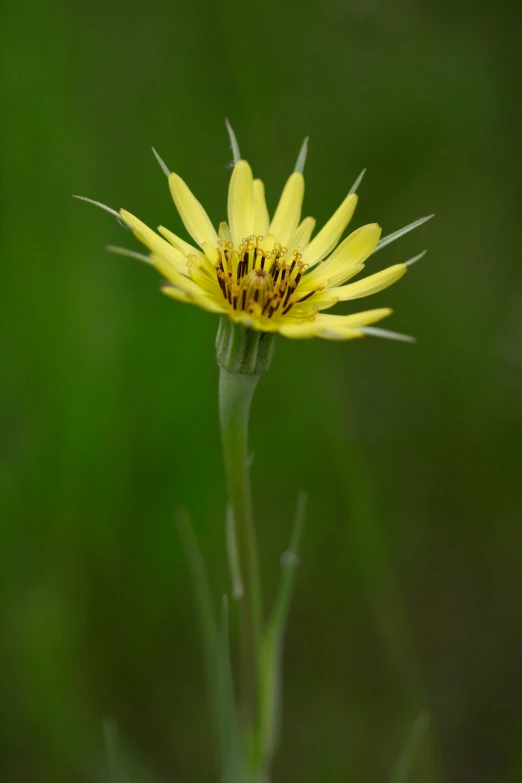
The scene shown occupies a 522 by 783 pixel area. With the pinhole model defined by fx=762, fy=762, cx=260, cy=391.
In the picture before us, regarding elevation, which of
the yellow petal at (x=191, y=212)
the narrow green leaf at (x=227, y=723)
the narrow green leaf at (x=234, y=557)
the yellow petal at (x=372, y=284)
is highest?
the yellow petal at (x=191, y=212)

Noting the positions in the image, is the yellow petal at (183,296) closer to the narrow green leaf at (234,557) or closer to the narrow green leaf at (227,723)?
the narrow green leaf at (234,557)

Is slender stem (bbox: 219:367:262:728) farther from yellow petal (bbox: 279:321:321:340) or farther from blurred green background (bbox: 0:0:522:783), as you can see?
blurred green background (bbox: 0:0:522:783)

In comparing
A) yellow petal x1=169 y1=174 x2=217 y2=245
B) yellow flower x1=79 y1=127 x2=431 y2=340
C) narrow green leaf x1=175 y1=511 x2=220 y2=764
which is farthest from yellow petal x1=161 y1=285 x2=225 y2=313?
narrow green leaf x1=175 y1=511 x2=220 y2=764

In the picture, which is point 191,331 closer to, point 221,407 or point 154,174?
point 154,174

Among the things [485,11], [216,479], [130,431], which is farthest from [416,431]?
[485,11]

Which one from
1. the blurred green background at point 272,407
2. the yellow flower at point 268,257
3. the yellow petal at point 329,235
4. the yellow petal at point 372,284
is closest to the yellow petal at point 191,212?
the yellow flower at point 268,257

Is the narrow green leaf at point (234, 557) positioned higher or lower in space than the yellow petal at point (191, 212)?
lower

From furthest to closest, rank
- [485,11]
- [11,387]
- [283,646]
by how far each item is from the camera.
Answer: [485,11], [283,646], [11,387]

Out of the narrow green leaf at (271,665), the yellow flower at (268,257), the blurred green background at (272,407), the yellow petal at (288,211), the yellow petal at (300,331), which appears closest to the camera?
the yellow petal at (300,331)

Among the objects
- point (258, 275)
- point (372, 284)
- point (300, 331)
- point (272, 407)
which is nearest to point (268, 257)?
point (258, 275)
